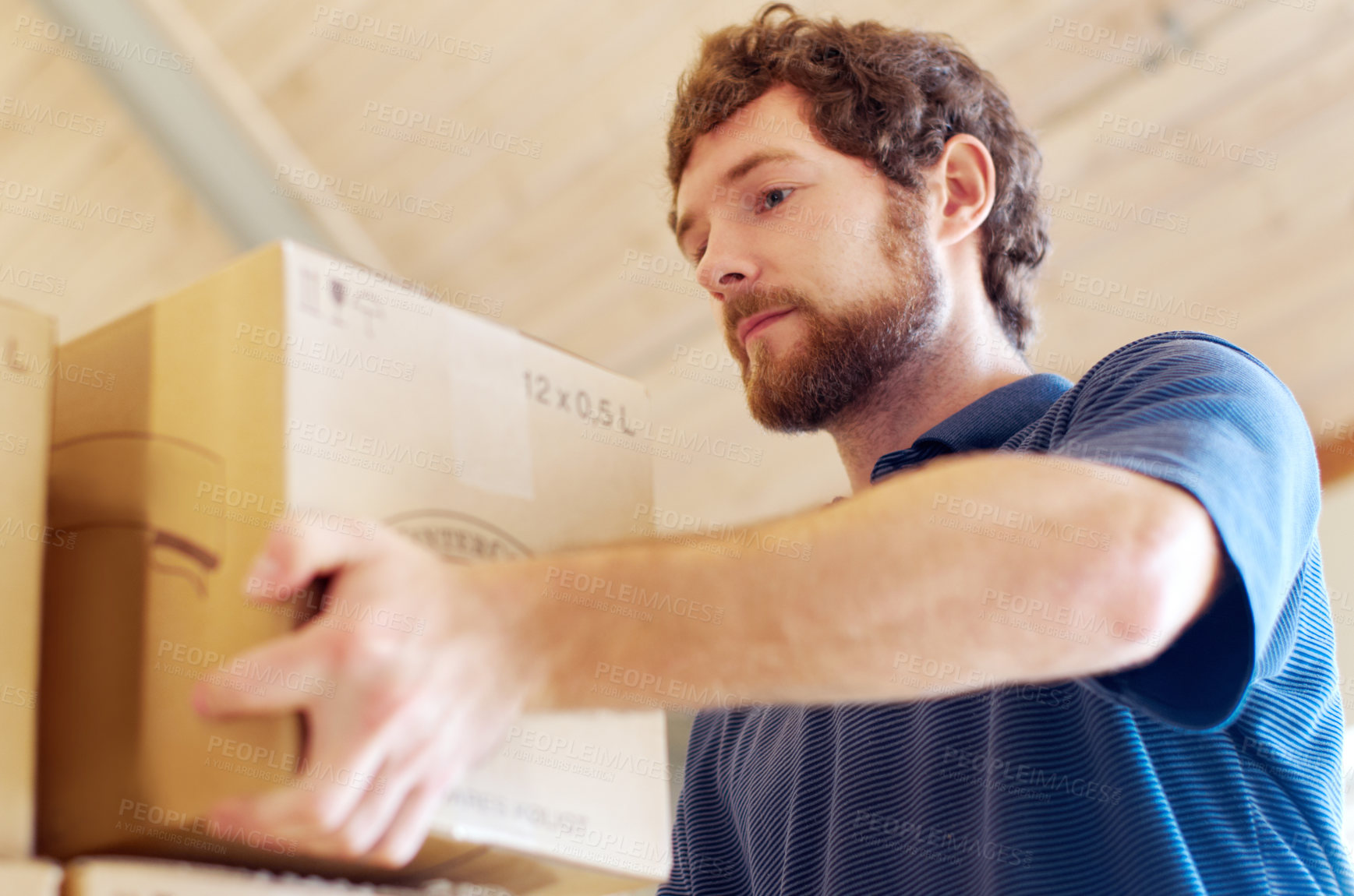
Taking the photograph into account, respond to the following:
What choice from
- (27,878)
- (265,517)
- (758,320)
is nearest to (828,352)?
(758,320)

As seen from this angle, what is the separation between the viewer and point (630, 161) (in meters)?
2.59

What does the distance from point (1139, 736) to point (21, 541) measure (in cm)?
73

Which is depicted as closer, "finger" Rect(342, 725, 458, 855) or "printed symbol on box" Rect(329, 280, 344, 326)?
"finger" Rect(342, 725, 458, 855)

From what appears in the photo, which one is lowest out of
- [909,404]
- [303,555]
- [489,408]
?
[303,555]

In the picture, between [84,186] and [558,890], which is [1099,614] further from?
[84,186]

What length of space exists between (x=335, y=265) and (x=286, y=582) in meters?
0.22

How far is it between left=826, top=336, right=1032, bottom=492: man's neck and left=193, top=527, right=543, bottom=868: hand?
796mm

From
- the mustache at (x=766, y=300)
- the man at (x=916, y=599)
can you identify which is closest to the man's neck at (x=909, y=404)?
the man at (x=916, y=599)

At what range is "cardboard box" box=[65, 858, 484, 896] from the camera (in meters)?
0.61

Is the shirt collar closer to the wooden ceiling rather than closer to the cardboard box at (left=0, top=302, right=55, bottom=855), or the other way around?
the cardboard box at (left=0, top=302, right=55, bottom=855)

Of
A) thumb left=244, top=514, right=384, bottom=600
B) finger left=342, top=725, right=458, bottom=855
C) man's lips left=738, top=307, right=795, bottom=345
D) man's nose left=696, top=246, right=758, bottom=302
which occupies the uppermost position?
man's nose left=696, top=246, right=758, bottom=302

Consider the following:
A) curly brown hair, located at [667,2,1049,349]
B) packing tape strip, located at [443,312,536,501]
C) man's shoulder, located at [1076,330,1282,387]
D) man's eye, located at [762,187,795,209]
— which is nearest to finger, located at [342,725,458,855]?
packing tape strip, located at [443,312,536,501]

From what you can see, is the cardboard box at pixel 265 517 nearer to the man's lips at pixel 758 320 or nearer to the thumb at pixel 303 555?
Answer: the thumb at pixel 303 555

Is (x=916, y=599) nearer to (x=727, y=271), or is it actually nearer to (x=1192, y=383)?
(x=1192, y=383)
